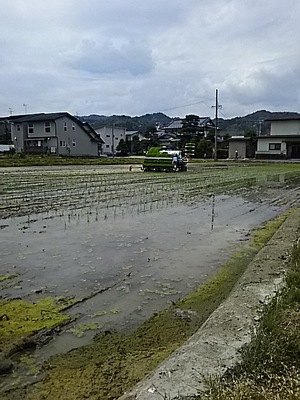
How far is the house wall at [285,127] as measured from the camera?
145ft

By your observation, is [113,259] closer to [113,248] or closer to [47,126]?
[113,248]

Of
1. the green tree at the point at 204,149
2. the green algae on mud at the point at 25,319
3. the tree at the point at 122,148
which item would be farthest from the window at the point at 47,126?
the green algae on mud at the point at 25,319

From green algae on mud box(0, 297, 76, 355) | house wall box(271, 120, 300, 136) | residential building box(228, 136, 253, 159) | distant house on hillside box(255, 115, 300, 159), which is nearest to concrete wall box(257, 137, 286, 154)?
distant house on hillside box(255, 115, 300, 159)

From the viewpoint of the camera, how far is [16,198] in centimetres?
1128

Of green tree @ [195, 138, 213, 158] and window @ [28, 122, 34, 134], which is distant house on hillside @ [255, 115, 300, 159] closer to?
green tree @ [195, 138, 213, 158]

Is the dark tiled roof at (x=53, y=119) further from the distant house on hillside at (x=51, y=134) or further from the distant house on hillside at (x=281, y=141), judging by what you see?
the distant house on hillside at (x=281, y=141)

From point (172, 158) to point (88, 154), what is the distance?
1095 inches

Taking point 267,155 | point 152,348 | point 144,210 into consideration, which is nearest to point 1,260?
point 152,348

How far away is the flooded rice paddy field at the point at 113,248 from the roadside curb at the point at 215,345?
2.53 feet

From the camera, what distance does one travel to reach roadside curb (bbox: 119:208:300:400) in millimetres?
2148

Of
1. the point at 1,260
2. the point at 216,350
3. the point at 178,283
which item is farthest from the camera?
the point at 1,260

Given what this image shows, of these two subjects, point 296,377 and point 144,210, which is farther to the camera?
point 144,210

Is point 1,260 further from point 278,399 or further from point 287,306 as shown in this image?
point 278,399

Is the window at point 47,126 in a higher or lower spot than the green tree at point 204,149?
higher
